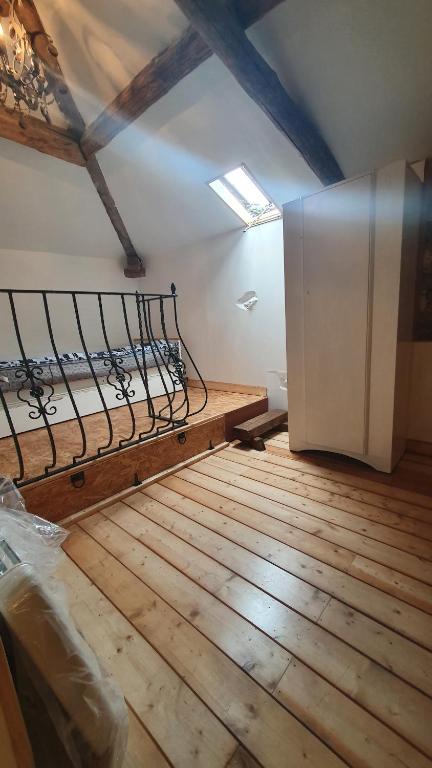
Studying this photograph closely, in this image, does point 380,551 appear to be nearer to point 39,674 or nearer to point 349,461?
point 349,461

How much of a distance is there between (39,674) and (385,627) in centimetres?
101

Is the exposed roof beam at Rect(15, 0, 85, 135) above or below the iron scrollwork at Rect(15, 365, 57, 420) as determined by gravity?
above

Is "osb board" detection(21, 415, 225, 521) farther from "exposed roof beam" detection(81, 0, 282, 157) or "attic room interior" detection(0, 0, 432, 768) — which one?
"exposed roof beam" detection(81, 0, 282, 157)

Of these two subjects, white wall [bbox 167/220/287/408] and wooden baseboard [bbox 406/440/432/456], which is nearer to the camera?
wooden baseboard [bbox 406/440/432/456]

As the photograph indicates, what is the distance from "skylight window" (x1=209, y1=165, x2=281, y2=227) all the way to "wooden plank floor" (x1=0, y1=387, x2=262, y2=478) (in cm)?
177

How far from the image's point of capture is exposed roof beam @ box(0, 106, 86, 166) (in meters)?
2.36

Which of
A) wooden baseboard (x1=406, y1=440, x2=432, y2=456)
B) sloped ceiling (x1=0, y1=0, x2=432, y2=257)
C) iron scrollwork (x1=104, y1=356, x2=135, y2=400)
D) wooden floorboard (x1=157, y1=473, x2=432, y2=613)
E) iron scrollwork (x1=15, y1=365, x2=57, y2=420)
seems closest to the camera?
wooden floorboard (x1=157, y1=473, x2=432, y2=613)

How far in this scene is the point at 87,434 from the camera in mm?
2277

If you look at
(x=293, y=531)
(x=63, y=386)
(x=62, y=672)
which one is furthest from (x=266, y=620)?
(x=63, y=386)

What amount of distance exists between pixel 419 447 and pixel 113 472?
83.4 inches

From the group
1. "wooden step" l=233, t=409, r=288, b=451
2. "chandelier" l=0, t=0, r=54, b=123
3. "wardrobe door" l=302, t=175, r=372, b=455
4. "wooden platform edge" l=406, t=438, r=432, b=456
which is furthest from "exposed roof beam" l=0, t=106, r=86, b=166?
"wooden platform edge" l=406, t=438, r=432, b=456

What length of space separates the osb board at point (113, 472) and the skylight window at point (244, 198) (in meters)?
2.01

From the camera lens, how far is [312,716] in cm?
79

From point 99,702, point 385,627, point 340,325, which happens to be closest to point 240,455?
point 340,325
